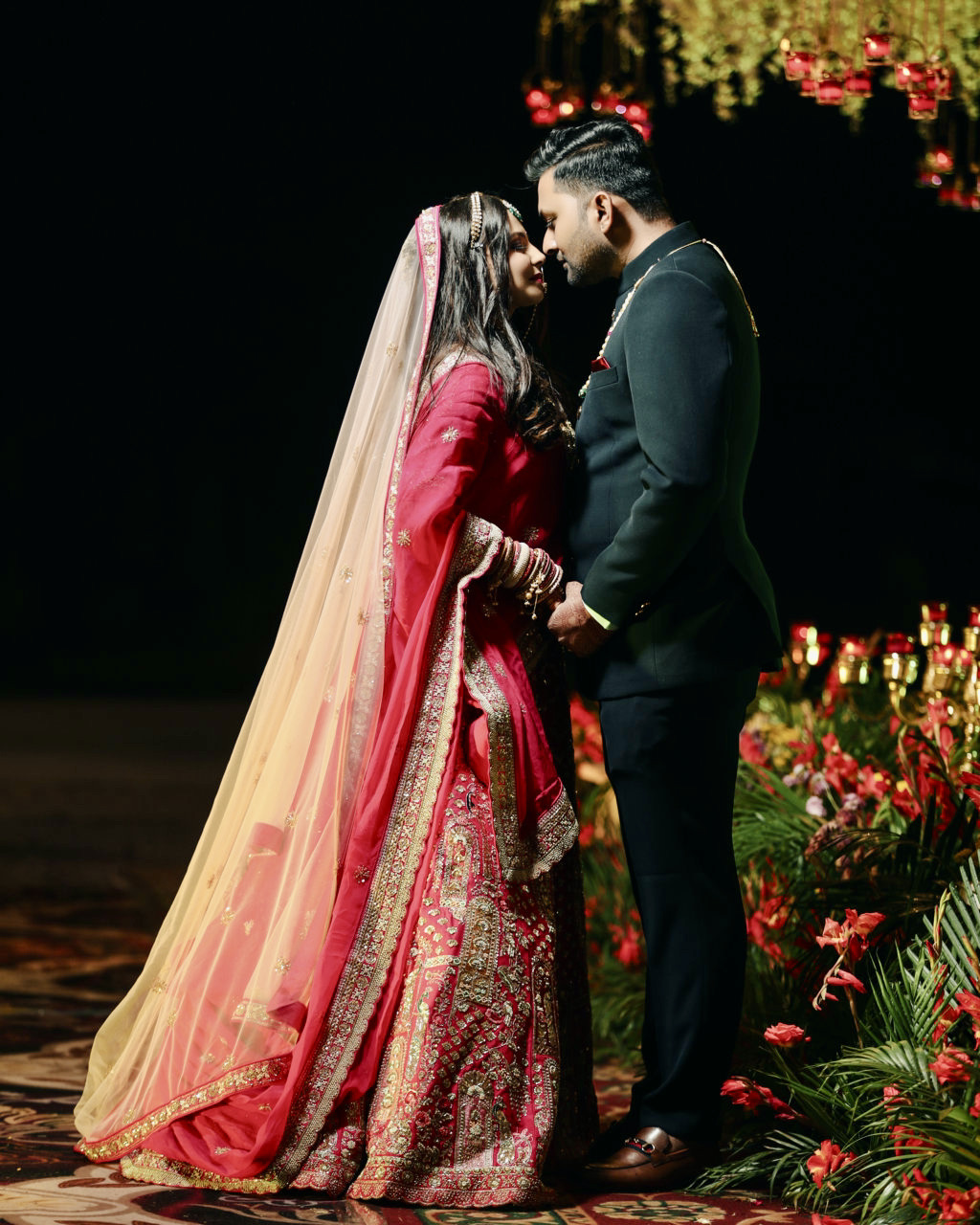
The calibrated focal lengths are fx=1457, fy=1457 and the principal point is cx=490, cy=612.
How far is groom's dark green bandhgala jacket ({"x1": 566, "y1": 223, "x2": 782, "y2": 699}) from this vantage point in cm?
188

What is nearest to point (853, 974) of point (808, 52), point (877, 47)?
point (877, 47)

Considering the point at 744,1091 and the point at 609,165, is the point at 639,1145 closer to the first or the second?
the point at 744,1091

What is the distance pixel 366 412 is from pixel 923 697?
4.32 ft

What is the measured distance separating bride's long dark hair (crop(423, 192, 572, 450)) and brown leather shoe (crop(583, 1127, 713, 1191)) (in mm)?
957

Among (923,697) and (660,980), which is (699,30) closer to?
(923,697)

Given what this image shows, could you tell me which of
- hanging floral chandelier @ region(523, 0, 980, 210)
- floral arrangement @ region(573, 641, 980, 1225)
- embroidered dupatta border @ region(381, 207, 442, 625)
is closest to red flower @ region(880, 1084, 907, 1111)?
floral arrangement @ region(573, 641, 980, 1225)

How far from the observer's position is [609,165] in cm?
201

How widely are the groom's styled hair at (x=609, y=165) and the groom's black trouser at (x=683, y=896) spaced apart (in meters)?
0.68

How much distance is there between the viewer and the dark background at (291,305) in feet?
16.2

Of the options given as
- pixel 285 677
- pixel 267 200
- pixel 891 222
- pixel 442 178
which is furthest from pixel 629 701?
pixel 267 200

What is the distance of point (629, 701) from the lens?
198 centimetres

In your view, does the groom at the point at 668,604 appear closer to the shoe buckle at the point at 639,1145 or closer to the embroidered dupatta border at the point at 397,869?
the shoe buckle at the point at 639,1145

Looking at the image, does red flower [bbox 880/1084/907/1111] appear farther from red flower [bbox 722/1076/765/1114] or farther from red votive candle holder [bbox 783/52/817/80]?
red votive candle holder [bbox 783/52/817/80]

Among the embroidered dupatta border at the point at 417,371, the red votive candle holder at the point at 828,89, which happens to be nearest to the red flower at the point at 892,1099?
the embroidered dupatta border at the point at 417,371
